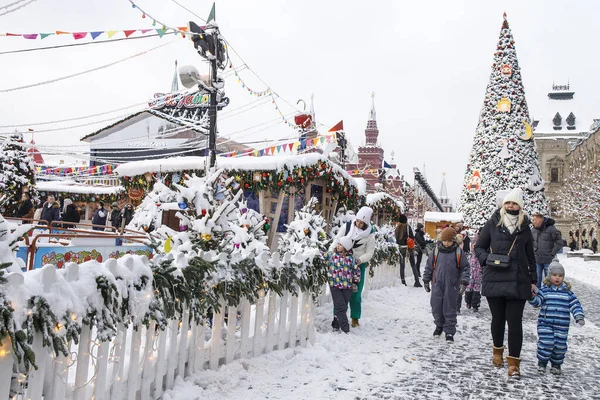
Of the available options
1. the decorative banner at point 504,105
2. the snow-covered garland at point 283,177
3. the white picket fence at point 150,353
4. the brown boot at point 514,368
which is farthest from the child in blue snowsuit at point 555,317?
the decorative banner at point 504,105

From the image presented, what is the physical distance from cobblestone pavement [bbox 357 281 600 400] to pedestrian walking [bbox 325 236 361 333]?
1.04 m

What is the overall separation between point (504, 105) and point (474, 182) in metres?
5.06

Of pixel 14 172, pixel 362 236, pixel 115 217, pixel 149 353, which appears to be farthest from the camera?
pixel 14 172

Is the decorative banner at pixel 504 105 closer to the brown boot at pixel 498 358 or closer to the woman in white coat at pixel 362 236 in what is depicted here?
the woman in white coat at pixel 362 236

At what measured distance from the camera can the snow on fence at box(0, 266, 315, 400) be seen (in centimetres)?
276

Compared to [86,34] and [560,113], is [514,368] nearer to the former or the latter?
[86,34]

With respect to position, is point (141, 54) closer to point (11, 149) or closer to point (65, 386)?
point (65, 386)

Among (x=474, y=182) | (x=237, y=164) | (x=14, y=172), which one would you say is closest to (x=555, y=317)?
(x=237, y=164)

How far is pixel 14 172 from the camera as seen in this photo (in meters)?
19.4

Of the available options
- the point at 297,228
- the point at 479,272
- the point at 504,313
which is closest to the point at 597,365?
the point at 504,313

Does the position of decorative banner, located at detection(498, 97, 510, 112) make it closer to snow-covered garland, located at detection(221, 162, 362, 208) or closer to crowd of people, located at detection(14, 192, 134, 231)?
snow-covered garland, located at detection(221, 162, 362, 208)

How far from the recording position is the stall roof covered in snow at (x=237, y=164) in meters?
12.6

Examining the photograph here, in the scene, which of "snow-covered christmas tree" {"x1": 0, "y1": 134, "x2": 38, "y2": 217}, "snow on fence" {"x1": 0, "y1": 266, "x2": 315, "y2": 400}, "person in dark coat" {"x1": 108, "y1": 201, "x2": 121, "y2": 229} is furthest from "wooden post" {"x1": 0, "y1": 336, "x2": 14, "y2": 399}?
"snow-covered christmas tree" {"x1": 0, "y1": 134, "x2": 38, "y2": 217}

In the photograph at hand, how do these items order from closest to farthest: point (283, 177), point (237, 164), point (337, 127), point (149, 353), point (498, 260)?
point (149, 353) < point (498, 260) < point (283, 177) < point (237, 164) < point (337, 127)
